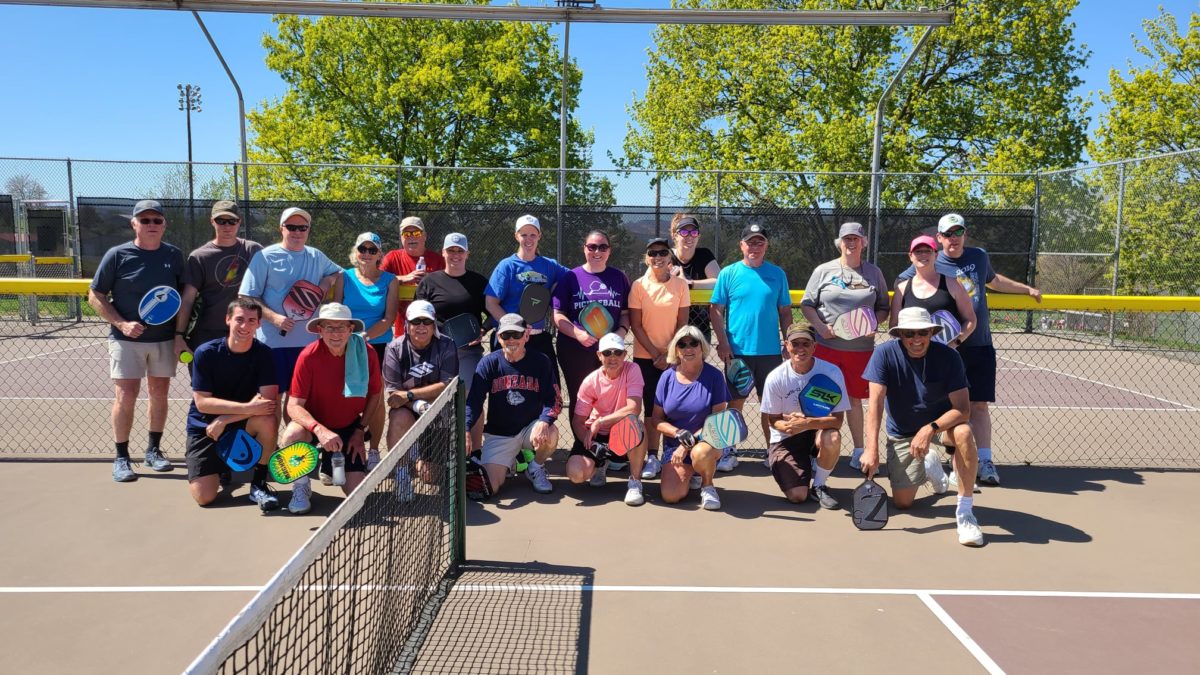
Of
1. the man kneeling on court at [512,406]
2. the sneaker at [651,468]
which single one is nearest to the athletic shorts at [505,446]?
the man kneeling on court at [512,406]

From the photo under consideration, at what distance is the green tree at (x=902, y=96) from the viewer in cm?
2292

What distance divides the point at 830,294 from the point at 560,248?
8459 millimetres

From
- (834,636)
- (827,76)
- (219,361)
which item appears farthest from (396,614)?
(827,76)

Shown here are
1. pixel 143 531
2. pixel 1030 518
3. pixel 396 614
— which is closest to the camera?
pixel 396 614

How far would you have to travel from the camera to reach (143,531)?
196 inches

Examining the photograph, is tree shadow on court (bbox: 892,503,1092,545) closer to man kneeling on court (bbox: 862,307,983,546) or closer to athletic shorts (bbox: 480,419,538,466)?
man kneeling on court (bbox: 862,307,983,546)

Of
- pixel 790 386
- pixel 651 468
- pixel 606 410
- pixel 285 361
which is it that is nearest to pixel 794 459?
pixel 790 386

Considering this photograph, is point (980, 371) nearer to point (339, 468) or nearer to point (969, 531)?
point (969, 531)

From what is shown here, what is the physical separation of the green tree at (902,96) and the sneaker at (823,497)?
54.7 feet

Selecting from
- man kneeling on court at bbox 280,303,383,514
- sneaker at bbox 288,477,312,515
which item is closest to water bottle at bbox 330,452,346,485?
man kneeling on court at bbox 280,303,383,514

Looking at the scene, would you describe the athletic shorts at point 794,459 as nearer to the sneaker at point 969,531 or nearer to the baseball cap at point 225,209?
the sneaker at point 969,531

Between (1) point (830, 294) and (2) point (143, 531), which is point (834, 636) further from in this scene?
(2) point (143, 531)

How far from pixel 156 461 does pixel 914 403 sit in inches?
225

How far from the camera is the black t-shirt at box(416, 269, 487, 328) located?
20.1ft
